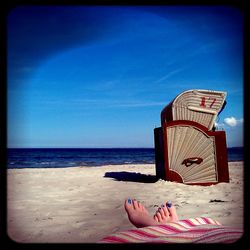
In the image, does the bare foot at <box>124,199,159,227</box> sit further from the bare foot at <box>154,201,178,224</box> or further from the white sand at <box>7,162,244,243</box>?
the white sand at <box>7,162,244,243</box>

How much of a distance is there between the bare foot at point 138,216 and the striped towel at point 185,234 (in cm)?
48

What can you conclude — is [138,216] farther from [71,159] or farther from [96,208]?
[71,159]

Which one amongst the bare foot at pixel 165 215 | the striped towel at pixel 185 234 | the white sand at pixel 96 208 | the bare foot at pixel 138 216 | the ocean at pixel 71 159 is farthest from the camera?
the ocean at pixel 71 159

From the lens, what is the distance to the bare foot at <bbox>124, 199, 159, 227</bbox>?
2.74 m

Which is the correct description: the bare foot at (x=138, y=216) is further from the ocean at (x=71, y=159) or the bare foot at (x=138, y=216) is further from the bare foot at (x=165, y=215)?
the ocean at (x=71, y=159)

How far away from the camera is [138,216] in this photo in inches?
113

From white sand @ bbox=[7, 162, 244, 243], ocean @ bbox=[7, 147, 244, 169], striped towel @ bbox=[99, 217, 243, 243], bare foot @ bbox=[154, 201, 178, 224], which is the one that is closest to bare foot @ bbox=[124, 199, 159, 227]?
bare foot @ bbox=[154, 201, 178, 224]

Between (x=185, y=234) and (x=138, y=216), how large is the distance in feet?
3.06

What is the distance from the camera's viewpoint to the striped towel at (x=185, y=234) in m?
1.87

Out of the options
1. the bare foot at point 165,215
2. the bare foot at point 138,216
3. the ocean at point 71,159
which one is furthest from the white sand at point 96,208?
the ocean at point 71,159
